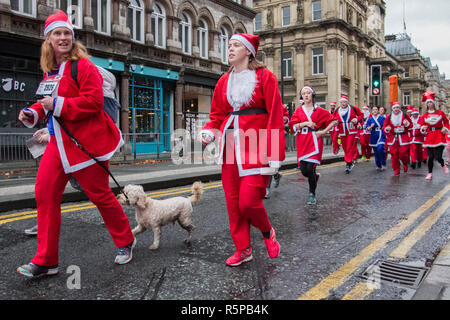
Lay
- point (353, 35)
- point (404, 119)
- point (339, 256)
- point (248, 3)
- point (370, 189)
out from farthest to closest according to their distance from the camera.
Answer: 1. point (353, 35)
2. point (248, 3)
3. point (404, 119)
4. point (370, 189)
5. point (339, 256)

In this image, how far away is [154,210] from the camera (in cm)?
378

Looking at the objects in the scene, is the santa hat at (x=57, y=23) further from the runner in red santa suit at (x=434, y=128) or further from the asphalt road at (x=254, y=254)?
the runner in red santa suit at (x=434, y=128)

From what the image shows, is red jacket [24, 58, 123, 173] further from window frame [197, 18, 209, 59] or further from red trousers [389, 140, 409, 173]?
window frame [197, 18, 209, 59]

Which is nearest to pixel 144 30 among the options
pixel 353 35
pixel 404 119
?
pixel 404 119

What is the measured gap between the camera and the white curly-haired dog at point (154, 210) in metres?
3.67

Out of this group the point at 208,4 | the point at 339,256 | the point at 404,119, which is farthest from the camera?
the point at 208,4

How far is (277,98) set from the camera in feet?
10.9

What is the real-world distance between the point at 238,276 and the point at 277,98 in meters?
1.50

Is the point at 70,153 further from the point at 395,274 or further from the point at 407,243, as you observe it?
the point at 407,243

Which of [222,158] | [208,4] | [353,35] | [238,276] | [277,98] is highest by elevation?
[353,35]

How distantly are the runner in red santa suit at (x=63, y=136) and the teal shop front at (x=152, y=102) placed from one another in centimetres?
1421

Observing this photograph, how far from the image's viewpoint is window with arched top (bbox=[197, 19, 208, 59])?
23359 millimetres

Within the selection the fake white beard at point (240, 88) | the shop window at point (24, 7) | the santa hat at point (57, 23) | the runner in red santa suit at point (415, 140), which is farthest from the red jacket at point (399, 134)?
the shop window at point (24, 7)

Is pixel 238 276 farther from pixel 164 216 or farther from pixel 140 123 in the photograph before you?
pixel 140 123
